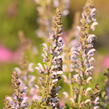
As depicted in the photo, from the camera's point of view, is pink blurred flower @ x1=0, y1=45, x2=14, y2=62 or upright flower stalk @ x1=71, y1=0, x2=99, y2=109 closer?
upright flower stalk @ x1=71, y1=0, x2=99, y2=109

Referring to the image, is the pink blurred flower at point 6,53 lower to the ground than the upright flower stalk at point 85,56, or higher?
higher

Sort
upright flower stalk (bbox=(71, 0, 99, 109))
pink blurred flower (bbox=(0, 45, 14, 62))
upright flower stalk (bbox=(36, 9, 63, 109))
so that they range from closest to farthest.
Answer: upright flower stalk (bbox=(36, 9, 63, 109)) < upright flower stalk (bbox=(71, 0, 99, 109)) < pink blurred flower (bbox=(0, 45, 14, 62))

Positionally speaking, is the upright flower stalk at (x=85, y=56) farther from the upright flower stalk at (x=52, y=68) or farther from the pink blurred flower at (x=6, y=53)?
the pink blurred flower at (x=6, y=53)

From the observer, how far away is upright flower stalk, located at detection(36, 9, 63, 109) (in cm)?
365

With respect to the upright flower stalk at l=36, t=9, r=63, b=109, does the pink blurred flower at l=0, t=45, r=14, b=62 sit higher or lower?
higher

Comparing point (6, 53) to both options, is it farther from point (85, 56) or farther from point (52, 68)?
point (52, 68)

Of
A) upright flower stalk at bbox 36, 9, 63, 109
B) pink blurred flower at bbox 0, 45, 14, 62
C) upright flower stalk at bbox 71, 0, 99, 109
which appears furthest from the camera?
pink blurred flower at bbox 0, 45, 14, 62

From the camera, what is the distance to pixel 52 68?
144 inches

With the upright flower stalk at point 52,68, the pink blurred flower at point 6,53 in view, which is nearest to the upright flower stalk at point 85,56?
the upright flower stalk at point 52,68

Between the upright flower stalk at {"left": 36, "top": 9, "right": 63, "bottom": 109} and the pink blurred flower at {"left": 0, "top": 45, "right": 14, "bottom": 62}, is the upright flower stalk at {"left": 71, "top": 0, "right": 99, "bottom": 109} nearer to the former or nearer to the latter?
the upright flower stalk at {"left": 36, "top": 9, "right": 63, "bottom": 109}

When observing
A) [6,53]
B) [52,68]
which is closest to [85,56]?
[52,68]

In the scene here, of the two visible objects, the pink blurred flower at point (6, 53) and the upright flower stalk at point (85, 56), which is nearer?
the upright flower stalk at point (85, 56)

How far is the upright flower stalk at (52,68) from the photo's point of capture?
3648 mm

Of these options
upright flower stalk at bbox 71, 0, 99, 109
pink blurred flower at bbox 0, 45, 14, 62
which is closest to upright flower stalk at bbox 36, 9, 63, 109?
upright flower stalk at bbox 71, 0, 99, 109
